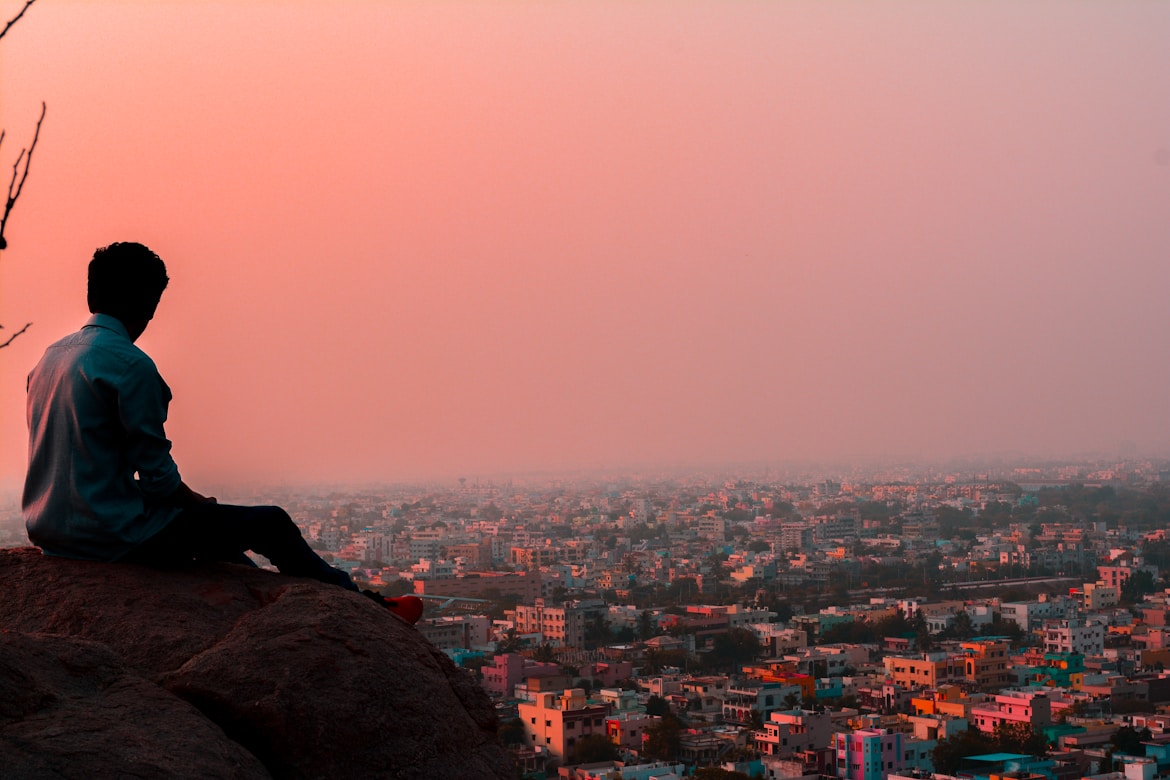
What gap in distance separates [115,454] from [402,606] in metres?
0.51

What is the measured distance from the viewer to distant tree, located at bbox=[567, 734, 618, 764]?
58.1 feet

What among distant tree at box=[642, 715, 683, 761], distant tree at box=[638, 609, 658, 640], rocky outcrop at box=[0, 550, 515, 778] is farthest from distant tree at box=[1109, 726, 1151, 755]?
rocky outcrop at box=[0, 550, 515, 778]

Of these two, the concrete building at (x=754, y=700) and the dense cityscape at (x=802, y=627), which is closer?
the dense cityscape at (x=802, y=627)

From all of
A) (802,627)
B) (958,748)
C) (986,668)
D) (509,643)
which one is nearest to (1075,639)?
(986,668)

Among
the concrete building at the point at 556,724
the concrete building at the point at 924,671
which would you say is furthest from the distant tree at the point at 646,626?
the concrete building at the point at 556,724

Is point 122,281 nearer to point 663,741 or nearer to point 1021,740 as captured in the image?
point 663,741

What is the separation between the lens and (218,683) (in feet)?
6.13

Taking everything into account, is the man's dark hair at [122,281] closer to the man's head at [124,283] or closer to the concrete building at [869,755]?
the man's head at [124,283]

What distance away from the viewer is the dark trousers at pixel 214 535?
212 centimetres

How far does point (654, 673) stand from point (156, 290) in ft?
77.5

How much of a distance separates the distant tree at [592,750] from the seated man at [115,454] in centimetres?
1596

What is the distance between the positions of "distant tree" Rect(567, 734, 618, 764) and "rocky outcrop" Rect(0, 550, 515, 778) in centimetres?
1594

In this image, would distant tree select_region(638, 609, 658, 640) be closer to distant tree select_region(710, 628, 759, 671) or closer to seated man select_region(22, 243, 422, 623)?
distant tree select_region(710, 628, 759, 671)

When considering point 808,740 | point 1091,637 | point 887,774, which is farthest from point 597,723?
point 1091,637
